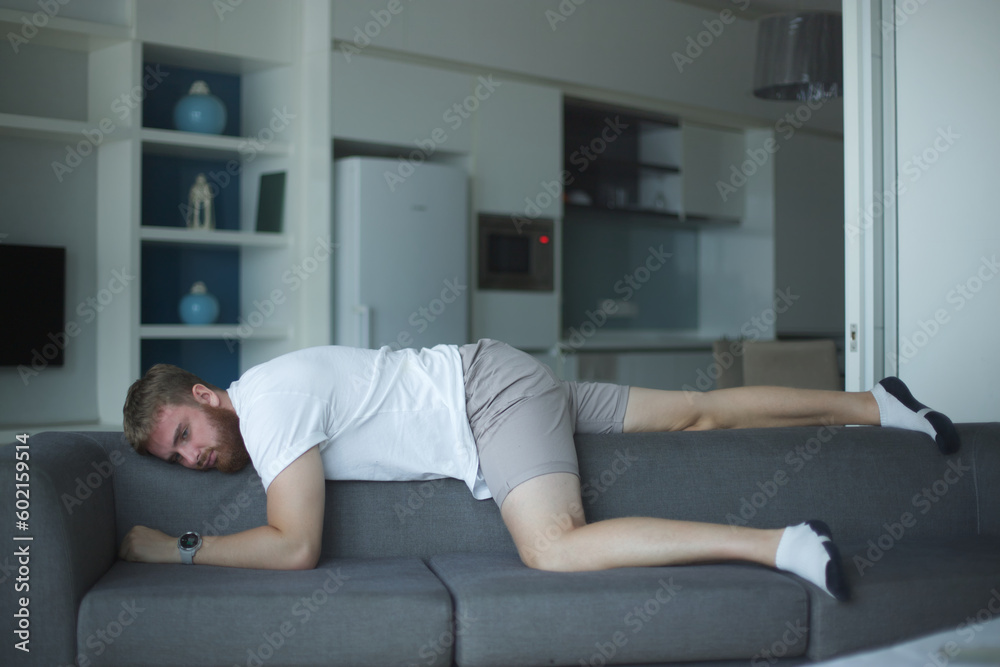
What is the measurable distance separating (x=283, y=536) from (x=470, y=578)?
1.27ft

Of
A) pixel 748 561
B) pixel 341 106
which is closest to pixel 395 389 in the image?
pixel 748 561

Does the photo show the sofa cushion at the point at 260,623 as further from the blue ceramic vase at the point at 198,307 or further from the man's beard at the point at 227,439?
the blue ceramic vase at the point at 198,307

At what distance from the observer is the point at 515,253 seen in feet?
17.2

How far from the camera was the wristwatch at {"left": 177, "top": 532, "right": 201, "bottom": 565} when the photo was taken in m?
1.90

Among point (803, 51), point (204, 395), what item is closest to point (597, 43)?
point (803, 51)

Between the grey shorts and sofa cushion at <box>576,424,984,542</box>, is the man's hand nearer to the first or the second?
the grey shorts

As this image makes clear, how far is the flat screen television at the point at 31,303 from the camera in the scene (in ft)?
13.2

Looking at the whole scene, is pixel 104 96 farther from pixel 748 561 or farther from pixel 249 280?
pixel 748 561

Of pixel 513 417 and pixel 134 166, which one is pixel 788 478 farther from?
pixel 134 166

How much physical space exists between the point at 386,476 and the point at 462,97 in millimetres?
3259

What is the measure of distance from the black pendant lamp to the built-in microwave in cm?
160

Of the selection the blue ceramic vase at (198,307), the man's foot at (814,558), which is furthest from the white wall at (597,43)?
the man's foot at (814,558)

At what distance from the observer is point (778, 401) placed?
99.7 inches

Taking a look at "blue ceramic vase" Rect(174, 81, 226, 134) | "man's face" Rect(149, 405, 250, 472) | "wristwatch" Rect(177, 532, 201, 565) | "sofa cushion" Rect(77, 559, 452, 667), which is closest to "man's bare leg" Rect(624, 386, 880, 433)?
"sofa cushion" Rect(77, 559, 452, 667)
